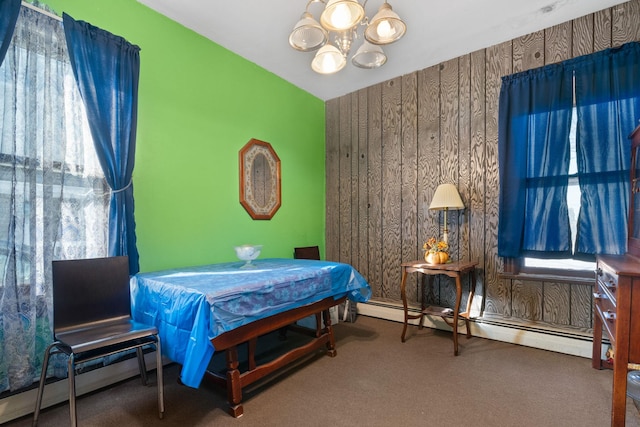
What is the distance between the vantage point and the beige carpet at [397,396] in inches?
72.0

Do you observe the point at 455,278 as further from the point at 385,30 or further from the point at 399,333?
the point at 385,30

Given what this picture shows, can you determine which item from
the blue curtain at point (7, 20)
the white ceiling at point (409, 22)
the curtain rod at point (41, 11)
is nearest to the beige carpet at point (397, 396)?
the blue curtain at point (7, 20)

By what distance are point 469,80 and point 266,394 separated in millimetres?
3384

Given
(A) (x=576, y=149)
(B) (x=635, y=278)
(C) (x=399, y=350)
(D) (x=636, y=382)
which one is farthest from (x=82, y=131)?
(D) (x=636, y=382)

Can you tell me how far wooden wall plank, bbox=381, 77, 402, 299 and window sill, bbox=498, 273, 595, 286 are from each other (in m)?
1.13

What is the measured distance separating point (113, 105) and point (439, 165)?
3014 mm

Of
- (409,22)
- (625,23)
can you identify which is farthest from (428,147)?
(625,23)

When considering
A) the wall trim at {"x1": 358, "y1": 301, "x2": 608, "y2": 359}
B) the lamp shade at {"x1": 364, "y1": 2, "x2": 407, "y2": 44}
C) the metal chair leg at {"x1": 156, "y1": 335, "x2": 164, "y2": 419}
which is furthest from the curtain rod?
the wall trim at {"x1": 358, "y1": 301, "x2": 608, "y2": 359}

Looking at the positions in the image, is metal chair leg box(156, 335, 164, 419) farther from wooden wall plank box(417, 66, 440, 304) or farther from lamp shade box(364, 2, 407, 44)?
wooden wall plank box(417, 66, 440, 304)

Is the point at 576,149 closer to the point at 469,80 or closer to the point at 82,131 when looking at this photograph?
the point at 469,80

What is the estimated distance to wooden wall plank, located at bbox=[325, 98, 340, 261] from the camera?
4277 mm

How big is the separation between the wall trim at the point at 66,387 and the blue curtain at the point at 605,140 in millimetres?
3623

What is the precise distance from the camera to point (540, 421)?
Result: 180 centimetres

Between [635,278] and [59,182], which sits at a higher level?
[59,182]
